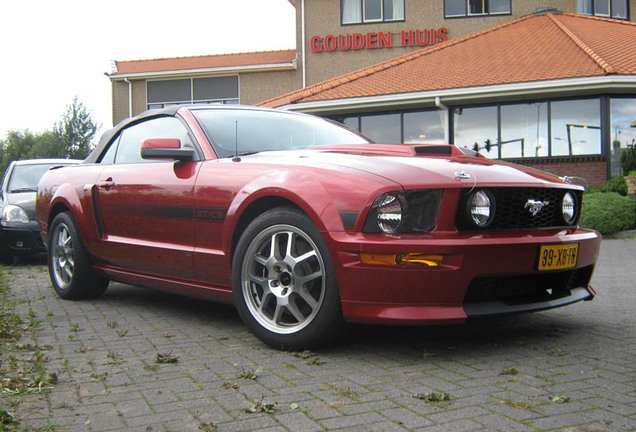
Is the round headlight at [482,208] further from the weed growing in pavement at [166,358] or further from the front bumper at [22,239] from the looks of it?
the front bumper at [22,239]

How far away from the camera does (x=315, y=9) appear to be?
83.0 feet

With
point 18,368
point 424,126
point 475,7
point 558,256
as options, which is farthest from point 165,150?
point 475,7

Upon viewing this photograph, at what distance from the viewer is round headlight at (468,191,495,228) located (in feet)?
11.1

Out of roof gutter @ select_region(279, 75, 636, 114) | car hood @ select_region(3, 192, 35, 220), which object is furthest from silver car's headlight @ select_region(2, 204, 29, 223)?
roof gutter @ select_region(279, 75, 636, 114)

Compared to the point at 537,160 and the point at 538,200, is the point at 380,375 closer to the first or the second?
the point at 538,200

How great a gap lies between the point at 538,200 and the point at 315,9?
75.8ft

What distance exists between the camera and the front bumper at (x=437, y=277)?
3219 mm

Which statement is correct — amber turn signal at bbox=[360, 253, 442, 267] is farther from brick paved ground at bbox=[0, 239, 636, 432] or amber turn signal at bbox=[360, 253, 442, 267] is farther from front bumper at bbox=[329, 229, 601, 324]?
brick paved ground at bbox=[0, 239, 636, 432]

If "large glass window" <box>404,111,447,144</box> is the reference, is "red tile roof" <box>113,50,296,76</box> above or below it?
above

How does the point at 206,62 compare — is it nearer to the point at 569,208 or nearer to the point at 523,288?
the point at 569,208

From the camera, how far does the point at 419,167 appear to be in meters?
3.47

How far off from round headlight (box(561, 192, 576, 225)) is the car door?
7.55ft

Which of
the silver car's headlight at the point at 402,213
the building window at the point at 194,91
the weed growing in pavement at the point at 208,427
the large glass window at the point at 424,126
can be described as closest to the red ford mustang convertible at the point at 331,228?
the silver car's headlight at the point at 402,213

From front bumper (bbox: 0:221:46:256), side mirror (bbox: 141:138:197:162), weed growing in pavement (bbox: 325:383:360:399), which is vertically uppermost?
side mirror (bbox: 141:138:197:162)
